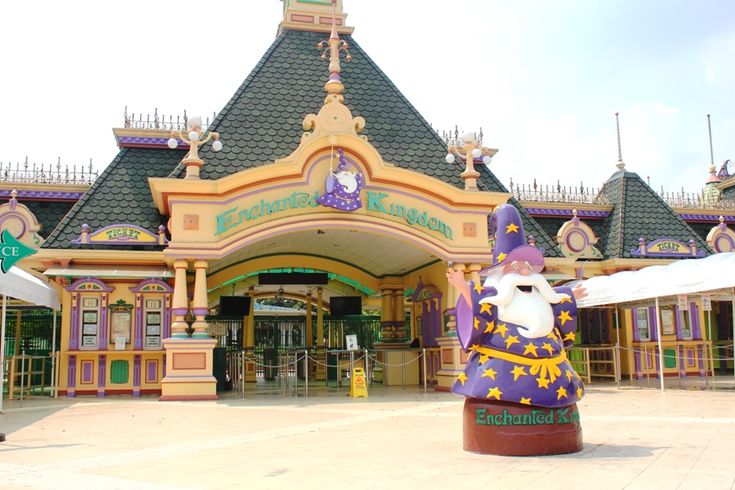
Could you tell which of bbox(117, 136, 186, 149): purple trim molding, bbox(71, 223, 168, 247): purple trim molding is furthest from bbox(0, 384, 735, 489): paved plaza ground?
bbox(117, 136, 186, 149): purple trim molding

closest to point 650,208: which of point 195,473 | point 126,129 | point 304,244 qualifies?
point 304,244

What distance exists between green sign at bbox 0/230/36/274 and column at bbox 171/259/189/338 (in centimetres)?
491

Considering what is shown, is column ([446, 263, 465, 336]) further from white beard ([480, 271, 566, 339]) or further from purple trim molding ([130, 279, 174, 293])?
white beard ([480, 271, 566, 339])

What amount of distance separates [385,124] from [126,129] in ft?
23.5

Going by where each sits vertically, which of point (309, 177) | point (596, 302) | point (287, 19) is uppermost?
point (287, 19)

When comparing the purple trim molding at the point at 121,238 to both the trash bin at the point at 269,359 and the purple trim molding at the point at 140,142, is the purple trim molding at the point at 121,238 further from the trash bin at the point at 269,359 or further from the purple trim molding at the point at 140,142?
the trash bin at the point at 269,359

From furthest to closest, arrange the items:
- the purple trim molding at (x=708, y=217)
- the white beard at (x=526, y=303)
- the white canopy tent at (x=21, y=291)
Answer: the purple trim molding at (x=708, y=217), the white canopy tent at (x=21, y=291), the white beard at (x=526, y=303)

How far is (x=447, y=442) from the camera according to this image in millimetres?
8766

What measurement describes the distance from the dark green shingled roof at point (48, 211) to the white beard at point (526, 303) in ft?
51.7

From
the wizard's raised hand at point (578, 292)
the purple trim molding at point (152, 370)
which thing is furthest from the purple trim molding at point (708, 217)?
the wizard's raised hand at point (578, 292)

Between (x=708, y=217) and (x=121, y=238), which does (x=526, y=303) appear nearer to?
(x=121, y=238)

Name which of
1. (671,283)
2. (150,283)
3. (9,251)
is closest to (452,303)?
(671,283)

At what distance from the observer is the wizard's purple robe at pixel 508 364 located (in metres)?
7.48

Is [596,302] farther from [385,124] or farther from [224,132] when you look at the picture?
[224,132]
